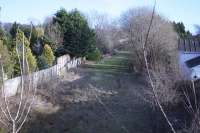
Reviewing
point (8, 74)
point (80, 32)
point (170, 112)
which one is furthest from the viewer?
point (80, 32)

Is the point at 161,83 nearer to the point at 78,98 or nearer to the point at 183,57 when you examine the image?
the point at 78,98

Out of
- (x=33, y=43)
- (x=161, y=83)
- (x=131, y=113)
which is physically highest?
(x=33, y=43)

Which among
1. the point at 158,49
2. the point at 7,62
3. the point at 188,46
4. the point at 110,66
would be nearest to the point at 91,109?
the point at 7,62

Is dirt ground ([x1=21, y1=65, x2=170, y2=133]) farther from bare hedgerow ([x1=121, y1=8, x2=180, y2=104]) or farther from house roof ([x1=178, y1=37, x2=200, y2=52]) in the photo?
house roof ([x1=178, y1=37, x2=200, y2=52])

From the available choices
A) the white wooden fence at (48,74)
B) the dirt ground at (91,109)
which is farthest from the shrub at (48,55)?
the dirt ground at (91,109)

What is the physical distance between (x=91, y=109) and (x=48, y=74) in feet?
23.9

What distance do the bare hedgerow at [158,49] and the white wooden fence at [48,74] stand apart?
5.81 m

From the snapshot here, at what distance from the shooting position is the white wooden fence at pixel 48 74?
21266mm

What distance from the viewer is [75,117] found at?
19.7 m

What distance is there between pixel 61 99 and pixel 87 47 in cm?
1550

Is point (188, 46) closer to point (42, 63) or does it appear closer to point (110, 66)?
point (110, 66)

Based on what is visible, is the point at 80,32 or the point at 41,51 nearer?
the point at 41,51

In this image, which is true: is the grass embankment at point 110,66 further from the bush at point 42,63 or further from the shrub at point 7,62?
the shrub at point 7,62

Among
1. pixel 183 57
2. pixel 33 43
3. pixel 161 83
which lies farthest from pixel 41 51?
pixel 161 83
